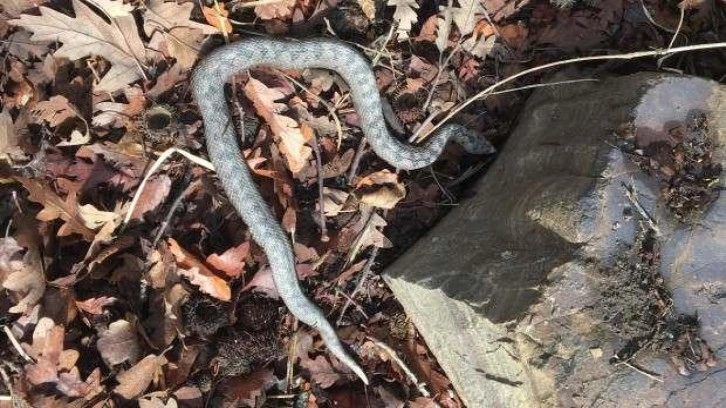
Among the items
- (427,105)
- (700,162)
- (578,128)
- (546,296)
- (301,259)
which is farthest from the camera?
(427,105)

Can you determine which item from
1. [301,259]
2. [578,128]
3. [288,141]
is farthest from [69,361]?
[578,128]

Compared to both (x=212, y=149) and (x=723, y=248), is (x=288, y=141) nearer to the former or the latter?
(x=212, y=149)

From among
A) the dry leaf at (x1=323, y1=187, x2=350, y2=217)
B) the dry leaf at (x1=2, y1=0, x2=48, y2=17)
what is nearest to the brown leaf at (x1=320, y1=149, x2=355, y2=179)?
the dry leaf at (x1=323, y1=187, x2=350, y2=217)

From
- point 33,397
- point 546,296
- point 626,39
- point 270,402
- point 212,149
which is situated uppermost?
point 626,39

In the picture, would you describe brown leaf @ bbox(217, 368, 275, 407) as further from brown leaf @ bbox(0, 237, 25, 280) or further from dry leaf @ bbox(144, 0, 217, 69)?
dry leaf @ bbox(144, 0, 217, 69)

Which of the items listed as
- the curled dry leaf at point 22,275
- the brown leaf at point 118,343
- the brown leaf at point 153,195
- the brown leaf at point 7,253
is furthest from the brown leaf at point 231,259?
the brown leaf at point 7,253

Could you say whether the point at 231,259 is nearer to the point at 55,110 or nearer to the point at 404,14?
the point at 55,110
